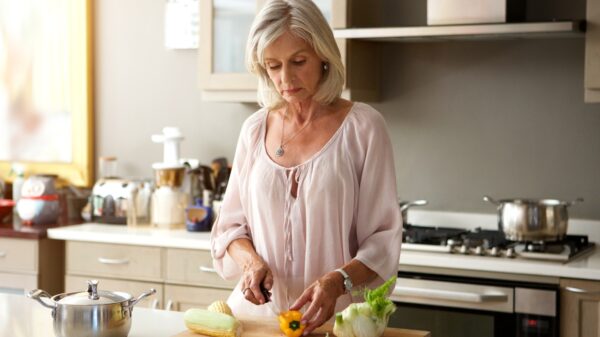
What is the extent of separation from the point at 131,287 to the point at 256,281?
65.8 inches

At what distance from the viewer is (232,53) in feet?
12.9

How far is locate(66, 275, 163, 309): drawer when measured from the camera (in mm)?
3779

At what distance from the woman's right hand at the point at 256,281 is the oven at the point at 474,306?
108 cm

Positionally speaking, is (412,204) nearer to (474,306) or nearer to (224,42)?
(474,306)

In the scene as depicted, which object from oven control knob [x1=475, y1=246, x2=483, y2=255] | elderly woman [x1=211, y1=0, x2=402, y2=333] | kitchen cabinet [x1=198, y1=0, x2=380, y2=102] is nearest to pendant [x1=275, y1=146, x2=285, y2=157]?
elderly woman [x1=211, y1=0, x2=402, y2=333]

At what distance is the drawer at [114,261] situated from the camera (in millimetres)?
3779

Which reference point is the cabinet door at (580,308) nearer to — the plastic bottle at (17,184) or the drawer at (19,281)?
the drawer at (19,281)

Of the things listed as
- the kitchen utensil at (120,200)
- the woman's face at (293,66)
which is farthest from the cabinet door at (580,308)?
the kitchen utensil at (120,200)

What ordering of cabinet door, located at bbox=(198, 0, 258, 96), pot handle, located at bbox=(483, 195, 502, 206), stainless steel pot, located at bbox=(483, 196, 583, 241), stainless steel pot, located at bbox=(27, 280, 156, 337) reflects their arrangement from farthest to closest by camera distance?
cabinet door, located at bbox=(198, 0, 258, 96) → pot handle, located at bbox=(483, 195, 502, 206) → stainless steel pot, located at bbox=(483, 196, 583, 241) → stainless steel pot, located at bbox=(27, 280, 156, 337)

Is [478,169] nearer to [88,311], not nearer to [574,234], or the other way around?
[574,234]

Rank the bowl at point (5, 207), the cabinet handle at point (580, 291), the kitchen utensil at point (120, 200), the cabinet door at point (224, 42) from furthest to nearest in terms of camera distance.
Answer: the bowl at point (5, 207) < the kitchen utensil at point (120, 200) < the cabinet door at point (224, 42) < the cabinet handle at point (580, 291)

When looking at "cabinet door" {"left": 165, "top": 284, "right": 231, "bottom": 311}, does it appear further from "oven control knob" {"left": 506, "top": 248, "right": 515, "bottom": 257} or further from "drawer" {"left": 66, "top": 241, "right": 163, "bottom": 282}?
"oven control knob" {"left": 506, "top": 248, "right": 515, "bottom": 257}

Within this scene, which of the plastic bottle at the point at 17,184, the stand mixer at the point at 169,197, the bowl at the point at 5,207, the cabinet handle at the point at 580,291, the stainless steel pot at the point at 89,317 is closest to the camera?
the stainless steel pot at the point at 89,317

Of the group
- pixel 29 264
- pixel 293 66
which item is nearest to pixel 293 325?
pixel 293 66
